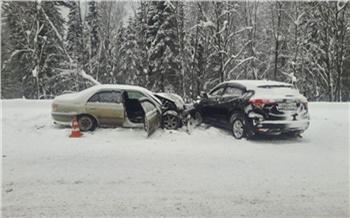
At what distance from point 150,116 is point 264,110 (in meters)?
3.12

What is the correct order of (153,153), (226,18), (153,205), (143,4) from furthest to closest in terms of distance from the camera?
(143,4) → (226,18) → (153,153) → (153,205)

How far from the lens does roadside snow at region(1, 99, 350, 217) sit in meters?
4.20

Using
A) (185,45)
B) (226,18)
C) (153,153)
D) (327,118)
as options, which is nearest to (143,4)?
(185,45)

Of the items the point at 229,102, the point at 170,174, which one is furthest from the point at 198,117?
the point at 170,174

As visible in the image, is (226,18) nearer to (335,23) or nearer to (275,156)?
(335,23)

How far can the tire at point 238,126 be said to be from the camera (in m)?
8.32

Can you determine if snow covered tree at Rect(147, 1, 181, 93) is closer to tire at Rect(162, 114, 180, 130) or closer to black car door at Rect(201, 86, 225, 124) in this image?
black car door at Rect(201, 86, 225, 124)

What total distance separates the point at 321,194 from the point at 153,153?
354cm

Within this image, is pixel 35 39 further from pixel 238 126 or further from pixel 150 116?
pixel 238 126

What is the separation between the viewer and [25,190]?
466cm

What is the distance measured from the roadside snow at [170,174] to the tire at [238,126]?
213 millimetres

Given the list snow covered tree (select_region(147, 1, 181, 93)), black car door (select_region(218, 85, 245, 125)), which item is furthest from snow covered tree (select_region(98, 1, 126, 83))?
black car door (select_region(218, 85, 245, 125))

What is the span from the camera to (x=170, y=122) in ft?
29.1

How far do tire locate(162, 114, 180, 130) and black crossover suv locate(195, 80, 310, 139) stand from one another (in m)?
1.49
